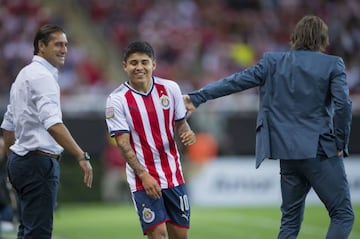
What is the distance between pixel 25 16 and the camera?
840 inches

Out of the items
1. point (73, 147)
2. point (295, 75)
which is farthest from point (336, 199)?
point (73, 147)

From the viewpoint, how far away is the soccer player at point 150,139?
292 inches

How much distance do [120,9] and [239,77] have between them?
1540 cm

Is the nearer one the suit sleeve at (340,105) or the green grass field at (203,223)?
the suit sleeve at (340,105)

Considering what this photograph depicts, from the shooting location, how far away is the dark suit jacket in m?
7.54

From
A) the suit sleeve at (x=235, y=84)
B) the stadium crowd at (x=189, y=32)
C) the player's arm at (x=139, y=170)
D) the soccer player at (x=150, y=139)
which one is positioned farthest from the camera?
the stadium crowd at (x=189, y=32)

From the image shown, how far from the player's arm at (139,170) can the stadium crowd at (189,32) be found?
12.4 meters

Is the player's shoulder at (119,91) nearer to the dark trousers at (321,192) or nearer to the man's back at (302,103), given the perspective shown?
the man's back at (302,103)

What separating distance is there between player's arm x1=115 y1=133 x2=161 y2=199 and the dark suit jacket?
37.4 inches

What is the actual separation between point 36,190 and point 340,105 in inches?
101

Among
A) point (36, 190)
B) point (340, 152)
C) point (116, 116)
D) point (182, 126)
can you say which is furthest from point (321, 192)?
point (36, 190)

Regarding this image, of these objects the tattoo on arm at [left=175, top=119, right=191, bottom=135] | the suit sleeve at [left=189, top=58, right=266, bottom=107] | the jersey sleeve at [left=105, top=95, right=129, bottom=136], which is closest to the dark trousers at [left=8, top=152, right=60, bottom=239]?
the jersey sleeve at [left=105, top=95, right=129, bottom=136]

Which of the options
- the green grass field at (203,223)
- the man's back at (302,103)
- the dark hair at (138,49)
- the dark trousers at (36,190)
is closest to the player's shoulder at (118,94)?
the dark hair at (138,49)

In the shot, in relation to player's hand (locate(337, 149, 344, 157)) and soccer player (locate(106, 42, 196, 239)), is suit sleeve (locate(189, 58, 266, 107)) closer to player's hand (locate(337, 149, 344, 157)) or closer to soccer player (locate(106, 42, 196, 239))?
soccer player (locate(106, 42, 196, 239))
